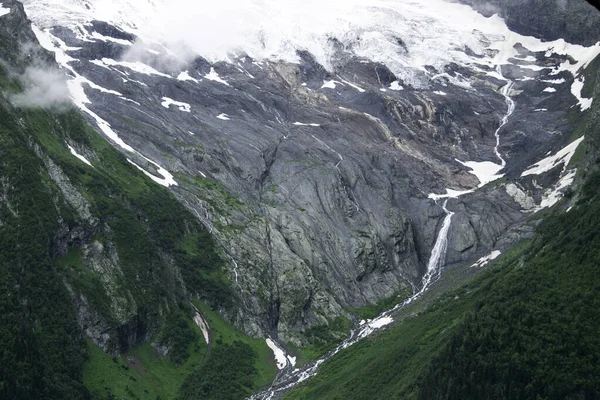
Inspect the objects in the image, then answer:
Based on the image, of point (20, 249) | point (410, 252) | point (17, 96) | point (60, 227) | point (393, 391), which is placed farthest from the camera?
point (410, 252)

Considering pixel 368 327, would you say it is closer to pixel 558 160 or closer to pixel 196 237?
pixel 196 237

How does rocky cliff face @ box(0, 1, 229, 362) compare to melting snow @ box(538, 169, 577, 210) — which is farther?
melting snow @ box(538, 169, 577, 210)

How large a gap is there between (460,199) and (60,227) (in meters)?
103

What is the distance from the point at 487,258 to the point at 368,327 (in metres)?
34.2

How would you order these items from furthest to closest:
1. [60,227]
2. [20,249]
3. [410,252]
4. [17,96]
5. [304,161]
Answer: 1. [304,161]
2. [410,252]
3. [17,96]
4. [60,227]
5. [20,249]

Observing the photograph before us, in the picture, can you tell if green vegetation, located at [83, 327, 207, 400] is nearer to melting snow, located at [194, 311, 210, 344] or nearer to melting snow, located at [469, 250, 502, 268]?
melting snow, located at [194, 311, 210, 344]

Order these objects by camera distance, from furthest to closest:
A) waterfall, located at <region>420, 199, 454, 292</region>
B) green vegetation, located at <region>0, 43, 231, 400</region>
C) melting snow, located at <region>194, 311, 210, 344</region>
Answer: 1. waterfall, located at <region>420, 199, 454, 292</region>
2. melting snow, located at <region>194, 311, 210, 344</region>
3. green vegetation, located at <region>0, 43, 231, 400</region>

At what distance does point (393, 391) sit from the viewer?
361ft

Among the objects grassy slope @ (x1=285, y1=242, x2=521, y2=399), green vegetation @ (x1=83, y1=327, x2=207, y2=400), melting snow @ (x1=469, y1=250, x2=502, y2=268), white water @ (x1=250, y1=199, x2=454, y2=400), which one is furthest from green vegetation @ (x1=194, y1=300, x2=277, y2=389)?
melting snow @ (x1=469, y1=250, x2=502, y2=268)

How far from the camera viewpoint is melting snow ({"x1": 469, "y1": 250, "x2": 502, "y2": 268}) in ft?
534

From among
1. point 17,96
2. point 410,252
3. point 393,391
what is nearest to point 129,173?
point 17,96

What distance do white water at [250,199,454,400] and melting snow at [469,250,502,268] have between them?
9.99 m

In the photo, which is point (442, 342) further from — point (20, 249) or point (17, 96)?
point (17, 96)

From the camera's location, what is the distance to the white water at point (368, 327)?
429 feet
